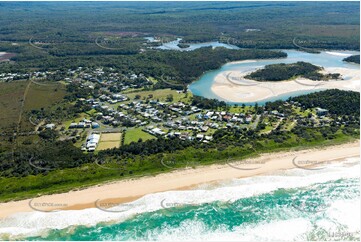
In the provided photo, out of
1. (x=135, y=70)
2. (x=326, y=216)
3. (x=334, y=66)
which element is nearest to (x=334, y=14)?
(x=334, y=66)

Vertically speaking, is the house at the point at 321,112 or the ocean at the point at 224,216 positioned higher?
the house at the point at 321,112

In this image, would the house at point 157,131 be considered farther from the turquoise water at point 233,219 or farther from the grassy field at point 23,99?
the grassy field at point 23,99

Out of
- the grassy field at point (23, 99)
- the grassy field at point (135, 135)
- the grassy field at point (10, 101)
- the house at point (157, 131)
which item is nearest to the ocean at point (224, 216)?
the grassy field at point (135, 135)

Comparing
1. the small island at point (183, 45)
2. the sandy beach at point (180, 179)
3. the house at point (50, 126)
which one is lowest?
the sandy beach at point (180, 179)

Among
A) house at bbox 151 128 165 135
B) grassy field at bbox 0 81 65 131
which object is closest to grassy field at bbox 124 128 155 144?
house at bbox 151 128 165 135

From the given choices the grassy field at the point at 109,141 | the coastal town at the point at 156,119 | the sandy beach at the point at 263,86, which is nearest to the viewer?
the grassy field at the point at 109,141

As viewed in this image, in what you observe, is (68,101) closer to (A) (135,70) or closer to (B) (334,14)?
(A) (135,70)

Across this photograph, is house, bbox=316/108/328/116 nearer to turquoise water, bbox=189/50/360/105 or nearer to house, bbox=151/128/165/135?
turquoise water, bbox=189/50/360/105
